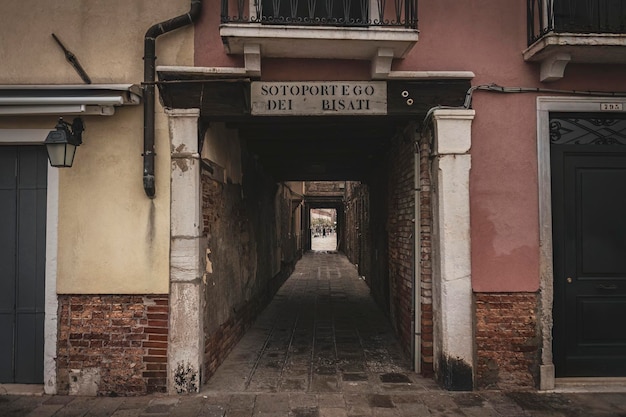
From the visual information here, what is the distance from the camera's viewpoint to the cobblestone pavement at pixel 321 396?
13.2 ft

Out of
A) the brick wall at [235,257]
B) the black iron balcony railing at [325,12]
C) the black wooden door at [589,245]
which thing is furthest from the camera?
the brick wall at [235,257]

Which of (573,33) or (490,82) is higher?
(573,33)

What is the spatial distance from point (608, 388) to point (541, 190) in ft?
7.62

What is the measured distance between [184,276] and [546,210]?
4119 millimetres

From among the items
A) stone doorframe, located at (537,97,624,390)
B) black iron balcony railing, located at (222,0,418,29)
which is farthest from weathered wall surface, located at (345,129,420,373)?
black iron balcony railing, located at (222,0,418,29)

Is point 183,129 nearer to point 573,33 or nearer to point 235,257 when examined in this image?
point 235,257

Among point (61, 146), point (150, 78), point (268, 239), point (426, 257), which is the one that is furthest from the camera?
point (268, 239)

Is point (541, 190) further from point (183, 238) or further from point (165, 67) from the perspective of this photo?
point (165, 67)

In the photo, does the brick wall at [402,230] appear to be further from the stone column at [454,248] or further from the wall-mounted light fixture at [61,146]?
the wall-mounted light fixture at [61,146]

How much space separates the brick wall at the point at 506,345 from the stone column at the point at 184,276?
3.12 metres

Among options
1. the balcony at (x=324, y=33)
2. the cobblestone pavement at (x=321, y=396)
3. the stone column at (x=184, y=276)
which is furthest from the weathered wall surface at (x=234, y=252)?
the balcony at (x=324, y=33)

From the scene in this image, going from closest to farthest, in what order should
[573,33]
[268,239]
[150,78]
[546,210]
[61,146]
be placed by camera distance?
[61,146]
[573,33]
[150,78]
[546,210]
[268,239]

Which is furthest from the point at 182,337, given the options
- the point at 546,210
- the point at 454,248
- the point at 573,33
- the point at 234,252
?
the point at 573,33

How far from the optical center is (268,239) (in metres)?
10.2
